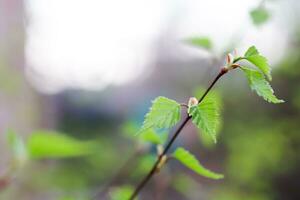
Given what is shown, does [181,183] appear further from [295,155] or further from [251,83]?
[295,155]

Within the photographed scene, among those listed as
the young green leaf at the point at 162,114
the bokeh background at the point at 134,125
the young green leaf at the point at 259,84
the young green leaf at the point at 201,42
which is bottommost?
the bokeh background at the point at 134,125

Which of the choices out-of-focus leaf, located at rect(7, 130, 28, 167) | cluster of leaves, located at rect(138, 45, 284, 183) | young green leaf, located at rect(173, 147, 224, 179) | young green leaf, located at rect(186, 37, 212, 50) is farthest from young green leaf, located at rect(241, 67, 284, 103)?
out-of-focus leaf, located at rect(7, 130, 28, 167)

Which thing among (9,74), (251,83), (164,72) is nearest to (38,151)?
(251,83)

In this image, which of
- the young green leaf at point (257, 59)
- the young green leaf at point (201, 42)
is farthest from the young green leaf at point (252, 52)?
the young green leaf at point (201, 42)

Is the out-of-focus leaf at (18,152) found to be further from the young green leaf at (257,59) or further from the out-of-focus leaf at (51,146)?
the young green leaf at (257,59)

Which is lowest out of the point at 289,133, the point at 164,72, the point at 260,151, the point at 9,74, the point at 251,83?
the point at 164,72

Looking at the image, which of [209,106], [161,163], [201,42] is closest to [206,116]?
[209,106]
